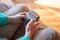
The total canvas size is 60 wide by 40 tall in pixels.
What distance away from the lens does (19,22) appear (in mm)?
1195

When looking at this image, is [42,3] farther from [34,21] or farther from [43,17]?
[34,21]

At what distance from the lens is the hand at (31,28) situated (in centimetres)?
106

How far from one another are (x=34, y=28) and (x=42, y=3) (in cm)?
141

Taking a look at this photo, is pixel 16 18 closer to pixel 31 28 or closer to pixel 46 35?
pixel 31 28

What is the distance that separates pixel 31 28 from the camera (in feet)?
3.56

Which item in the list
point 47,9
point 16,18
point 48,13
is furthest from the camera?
point 47,9

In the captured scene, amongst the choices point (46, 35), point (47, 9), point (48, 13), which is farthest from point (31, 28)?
point (47, 9)

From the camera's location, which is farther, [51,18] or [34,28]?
[51,18]

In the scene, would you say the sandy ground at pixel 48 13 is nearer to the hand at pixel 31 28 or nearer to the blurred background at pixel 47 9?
the blurred background at pixel 47 9

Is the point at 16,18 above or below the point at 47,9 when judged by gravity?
below

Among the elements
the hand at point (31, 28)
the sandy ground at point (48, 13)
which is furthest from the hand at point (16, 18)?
the sandy ground at point (48, 13)

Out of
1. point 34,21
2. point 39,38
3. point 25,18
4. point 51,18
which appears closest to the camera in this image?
point 39,38

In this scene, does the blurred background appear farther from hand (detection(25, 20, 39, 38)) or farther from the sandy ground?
hand (detection(25, 20, 39, 38))

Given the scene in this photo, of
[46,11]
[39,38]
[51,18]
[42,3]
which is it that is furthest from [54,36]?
[42,3]
